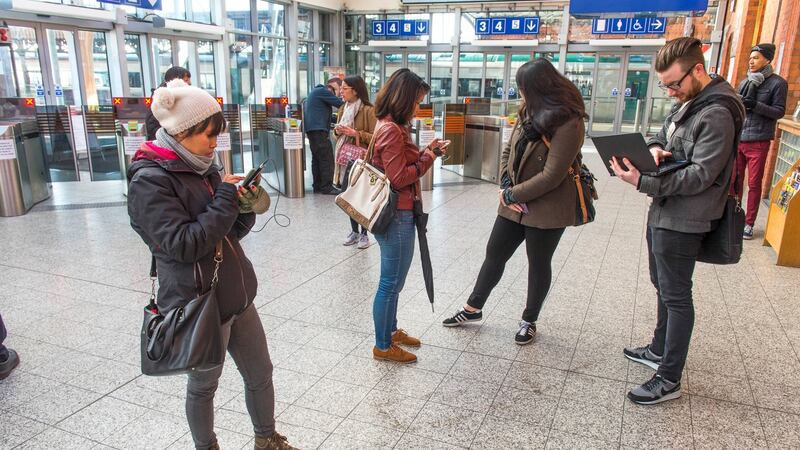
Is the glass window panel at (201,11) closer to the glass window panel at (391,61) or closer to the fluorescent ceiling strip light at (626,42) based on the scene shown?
the glass window panel at (391,61)

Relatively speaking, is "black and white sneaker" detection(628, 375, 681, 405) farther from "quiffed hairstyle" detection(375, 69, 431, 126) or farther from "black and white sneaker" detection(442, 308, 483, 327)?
"quiffed hairstyle" detection(375, 69, 431, 126)

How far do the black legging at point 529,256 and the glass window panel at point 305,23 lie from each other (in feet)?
46.3

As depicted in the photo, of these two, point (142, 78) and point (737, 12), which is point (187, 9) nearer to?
point (142, 78)

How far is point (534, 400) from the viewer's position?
2.57 metres

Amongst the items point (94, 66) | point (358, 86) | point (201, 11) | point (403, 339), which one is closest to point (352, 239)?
point (358, 86)

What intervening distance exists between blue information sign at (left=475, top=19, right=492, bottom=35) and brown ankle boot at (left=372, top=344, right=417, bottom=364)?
14.3 meters

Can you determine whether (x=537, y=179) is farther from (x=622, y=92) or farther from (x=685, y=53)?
(x=622, y=92)

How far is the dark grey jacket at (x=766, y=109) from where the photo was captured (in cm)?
490

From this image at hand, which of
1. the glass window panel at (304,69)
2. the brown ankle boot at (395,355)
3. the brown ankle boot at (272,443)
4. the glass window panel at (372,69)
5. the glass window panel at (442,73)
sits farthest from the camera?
the glass window panel at (372,69)

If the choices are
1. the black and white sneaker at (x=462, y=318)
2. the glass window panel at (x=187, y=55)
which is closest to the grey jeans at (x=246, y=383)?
the black and white sneaker at (x=462, y=318)

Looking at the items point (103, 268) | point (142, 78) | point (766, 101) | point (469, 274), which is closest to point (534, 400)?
point (469, 274)

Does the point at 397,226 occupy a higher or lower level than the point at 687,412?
higher

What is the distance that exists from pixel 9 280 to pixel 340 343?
8.81 ft

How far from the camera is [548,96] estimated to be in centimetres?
267
